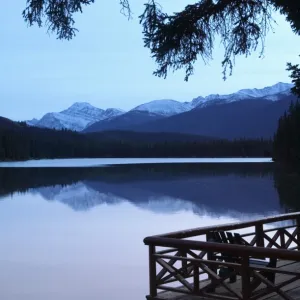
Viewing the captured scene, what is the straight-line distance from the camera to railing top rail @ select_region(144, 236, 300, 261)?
6531 millimetres

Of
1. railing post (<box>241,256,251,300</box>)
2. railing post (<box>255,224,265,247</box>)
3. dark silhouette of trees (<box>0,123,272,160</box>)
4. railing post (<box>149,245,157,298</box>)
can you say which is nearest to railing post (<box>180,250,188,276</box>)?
railing post (<box>149,245,157,298</box>)

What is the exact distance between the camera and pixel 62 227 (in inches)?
1061

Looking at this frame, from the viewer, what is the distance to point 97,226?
2723cm

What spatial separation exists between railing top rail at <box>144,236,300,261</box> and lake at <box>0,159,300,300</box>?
6.75m

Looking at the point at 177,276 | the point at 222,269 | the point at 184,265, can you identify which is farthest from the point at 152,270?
the point at 222,269

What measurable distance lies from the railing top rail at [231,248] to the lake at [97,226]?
6746mm

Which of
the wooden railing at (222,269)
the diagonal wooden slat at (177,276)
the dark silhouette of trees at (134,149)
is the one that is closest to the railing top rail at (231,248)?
the wooden railing at (222,269)

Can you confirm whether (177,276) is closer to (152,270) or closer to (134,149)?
(152,270)

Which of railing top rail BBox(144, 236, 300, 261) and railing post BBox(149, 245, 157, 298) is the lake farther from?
railing top rail BBox(144, 236, 300, 261)

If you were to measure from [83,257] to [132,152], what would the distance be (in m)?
178

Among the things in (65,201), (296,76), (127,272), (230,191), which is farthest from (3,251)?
(230,191)

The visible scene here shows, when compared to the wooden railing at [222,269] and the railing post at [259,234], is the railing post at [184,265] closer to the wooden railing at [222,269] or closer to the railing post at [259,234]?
the wooden railing at [222,269]

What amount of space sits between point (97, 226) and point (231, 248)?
20.7m

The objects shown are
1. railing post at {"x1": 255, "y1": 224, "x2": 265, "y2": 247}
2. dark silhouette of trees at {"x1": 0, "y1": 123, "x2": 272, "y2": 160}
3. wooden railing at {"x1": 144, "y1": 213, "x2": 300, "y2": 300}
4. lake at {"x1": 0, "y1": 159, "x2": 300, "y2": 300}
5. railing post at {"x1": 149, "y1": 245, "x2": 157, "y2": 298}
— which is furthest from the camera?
dark silhouette of trees at {"x1": 0, "y1": 123, "x2": 272, "y2": 160}
